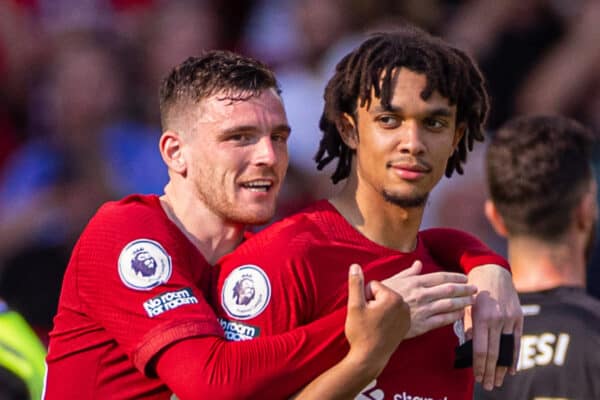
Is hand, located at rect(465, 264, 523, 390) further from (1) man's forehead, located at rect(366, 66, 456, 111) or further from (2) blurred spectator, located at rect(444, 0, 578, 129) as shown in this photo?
(2) blurred spectator, located at rect(444, 0, 578, 129)

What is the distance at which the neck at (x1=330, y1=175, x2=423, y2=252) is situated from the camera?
3.89 m

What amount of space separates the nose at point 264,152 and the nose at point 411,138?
43 centimetres

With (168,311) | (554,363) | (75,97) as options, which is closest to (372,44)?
(168,311)

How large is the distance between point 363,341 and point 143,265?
27.3 inches

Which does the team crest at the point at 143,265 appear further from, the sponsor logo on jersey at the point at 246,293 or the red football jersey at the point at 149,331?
the sponsor logo on jersey at the point at 246,293

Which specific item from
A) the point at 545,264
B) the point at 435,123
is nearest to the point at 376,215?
the point at 435,123

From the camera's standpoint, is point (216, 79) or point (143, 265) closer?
point (143, 265)

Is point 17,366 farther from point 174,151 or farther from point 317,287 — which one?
point 317,287

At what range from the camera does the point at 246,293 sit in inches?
141

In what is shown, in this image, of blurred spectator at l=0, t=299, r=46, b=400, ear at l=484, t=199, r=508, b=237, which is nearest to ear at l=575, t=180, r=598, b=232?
ear at l=484, t=199, r=508, b=237

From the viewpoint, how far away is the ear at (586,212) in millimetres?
4906

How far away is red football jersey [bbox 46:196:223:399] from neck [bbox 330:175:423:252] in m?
0.49

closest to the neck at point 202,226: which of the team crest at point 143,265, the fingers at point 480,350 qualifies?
the team crest at point 143,265

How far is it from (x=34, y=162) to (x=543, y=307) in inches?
151
